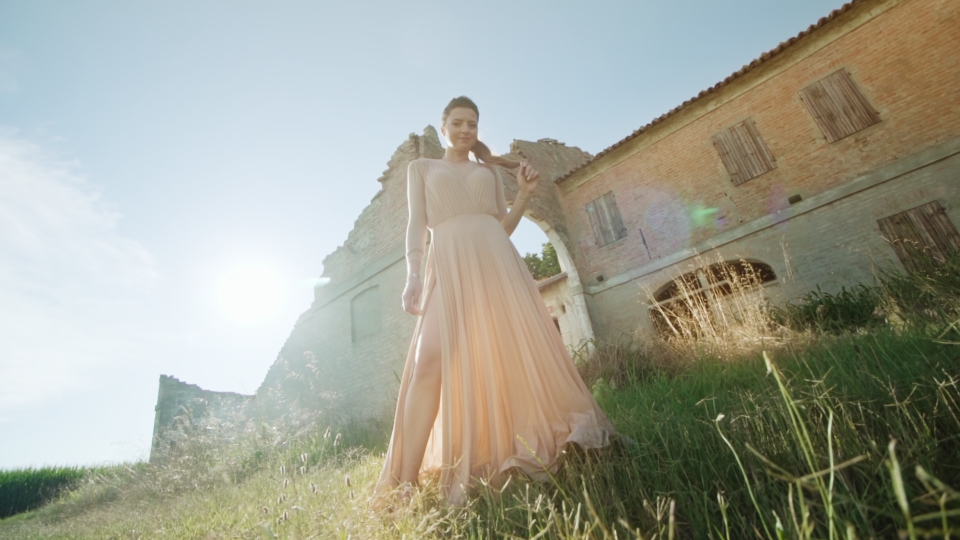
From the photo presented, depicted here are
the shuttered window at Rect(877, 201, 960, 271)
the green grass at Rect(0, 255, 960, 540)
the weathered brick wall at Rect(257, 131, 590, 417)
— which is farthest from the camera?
the weathered brick wall at Rect(257, 131, 590, 417)

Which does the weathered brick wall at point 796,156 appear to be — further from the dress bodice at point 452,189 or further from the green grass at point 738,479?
the dress bodice at point 452,189

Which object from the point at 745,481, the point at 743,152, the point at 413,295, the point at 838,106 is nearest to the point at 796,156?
the point at 743,152

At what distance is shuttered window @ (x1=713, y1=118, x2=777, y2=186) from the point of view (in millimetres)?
9555

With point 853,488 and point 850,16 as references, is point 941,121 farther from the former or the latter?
point 853,488

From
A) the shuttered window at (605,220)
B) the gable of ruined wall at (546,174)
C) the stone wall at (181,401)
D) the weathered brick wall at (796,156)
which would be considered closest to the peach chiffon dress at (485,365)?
the gable of ruined wall at (546,174)

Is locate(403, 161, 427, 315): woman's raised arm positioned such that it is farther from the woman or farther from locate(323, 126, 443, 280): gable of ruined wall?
locate(323, 126, 443, 280): gable of ruined wall

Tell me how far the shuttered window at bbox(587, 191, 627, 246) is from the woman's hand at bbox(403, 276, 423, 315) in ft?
33.0

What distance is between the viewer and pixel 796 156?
361 inches

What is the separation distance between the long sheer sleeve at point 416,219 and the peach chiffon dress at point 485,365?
0.01 metres

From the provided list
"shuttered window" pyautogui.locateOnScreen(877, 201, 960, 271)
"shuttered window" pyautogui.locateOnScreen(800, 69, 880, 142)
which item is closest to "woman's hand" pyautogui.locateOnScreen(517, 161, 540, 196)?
"shuttered window" pyautogui.locateOnScreen(877, 201, 960, 271)

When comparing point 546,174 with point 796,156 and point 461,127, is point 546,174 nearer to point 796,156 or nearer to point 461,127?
point 796,156

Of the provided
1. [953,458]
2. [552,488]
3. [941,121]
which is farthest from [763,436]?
[941,121]

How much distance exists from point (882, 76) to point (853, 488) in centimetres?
1180

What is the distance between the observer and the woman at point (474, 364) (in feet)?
5.69
